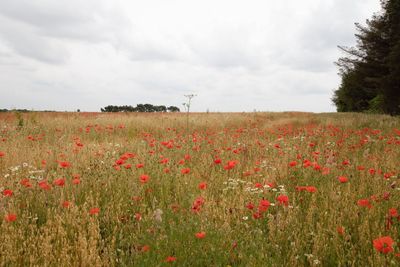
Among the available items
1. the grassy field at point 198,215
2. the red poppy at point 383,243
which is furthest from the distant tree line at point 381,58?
the red poppy at point 383,243

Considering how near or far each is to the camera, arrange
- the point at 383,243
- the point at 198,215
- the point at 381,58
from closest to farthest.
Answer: the point at 383,243 → the point at 198,215 → the point at 381,58

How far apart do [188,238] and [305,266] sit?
108 centimetres

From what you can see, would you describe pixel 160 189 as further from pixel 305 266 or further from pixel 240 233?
pixel 305 266

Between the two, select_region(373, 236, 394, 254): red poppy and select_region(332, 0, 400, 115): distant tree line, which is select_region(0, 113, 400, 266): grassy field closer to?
select_region(373, 236, 394, 254): red poppy

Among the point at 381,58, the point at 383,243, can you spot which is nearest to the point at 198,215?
the point at 383,243

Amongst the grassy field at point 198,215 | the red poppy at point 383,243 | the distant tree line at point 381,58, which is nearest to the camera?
the red poppy at point 383,243

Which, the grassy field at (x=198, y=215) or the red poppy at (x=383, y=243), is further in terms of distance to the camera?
the grassy field at (x=198, y=215)

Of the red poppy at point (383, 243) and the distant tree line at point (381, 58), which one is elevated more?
the distant tree line at point (381, 58)

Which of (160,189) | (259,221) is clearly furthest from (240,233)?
(160,189)

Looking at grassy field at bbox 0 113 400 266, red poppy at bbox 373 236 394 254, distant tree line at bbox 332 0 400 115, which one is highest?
distant tree line at bbox 332 0 400 115

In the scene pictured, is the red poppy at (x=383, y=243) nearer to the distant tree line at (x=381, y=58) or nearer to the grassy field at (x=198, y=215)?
the grassy field at (x=198, y=215)

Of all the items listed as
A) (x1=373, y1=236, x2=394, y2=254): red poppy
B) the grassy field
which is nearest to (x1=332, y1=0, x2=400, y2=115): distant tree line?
the grassy field

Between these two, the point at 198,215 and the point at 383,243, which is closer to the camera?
the point at 383,243

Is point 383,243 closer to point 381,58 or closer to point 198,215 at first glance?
point 198,215
